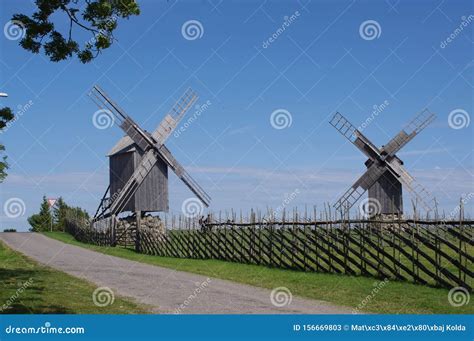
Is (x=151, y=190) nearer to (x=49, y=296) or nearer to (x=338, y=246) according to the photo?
(x=338, y=246)

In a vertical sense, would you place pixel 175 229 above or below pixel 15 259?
above

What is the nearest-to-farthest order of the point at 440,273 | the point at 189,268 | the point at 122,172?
the point at 440,273, the point at 189,268, the point at 122,172

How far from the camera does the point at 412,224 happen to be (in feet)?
65.0

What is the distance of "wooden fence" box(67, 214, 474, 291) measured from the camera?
17219 mm

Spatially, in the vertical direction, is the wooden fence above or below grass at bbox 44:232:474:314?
above

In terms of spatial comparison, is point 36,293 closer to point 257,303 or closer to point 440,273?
point 257,303

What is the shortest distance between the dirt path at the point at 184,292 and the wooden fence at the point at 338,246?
4.03 m

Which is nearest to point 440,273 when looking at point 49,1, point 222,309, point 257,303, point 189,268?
point 257,303

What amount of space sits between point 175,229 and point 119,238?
26.1ft

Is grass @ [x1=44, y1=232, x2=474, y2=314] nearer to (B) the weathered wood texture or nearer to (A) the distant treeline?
(B) the weathered wood texture

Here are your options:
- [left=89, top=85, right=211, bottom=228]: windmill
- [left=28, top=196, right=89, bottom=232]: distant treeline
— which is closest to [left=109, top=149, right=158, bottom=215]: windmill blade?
[left=89, top=85, right=211, bottom=228]: windmill

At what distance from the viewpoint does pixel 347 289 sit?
55.0 ft

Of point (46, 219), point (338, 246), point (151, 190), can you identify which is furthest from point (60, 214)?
point (338, 246)

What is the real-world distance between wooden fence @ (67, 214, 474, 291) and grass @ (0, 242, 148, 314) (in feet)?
26.6
